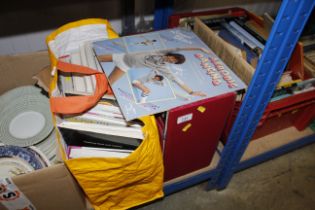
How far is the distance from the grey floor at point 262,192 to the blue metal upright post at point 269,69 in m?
0.32

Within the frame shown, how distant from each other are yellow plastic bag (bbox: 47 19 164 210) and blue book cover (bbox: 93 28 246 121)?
0.22ft

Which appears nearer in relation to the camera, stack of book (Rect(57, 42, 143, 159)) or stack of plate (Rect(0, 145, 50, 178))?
stack of book (Rect(57, 42, 143, 159))

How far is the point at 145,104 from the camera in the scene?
28.1 inches

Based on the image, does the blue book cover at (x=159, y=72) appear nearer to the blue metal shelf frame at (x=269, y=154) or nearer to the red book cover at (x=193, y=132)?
the red book cover at (x=193, y=132)

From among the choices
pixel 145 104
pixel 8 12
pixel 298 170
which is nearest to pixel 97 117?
pixel 145 104

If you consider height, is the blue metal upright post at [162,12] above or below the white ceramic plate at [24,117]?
above

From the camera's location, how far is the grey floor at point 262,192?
4.30 feet

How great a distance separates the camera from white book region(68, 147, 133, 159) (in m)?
0.73

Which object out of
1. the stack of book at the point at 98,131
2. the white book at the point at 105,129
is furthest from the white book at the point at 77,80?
the white book at the point at 105,129

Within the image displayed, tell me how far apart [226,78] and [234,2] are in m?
1.02

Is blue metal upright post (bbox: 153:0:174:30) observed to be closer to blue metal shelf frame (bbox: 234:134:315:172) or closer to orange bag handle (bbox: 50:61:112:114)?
orange bag handle (bbox: 50:61:112:114)

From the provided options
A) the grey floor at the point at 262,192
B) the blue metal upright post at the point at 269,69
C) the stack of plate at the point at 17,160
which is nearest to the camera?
the blue metal upright post at the point at 269,69

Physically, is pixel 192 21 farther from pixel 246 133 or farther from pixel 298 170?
pixel 298 170

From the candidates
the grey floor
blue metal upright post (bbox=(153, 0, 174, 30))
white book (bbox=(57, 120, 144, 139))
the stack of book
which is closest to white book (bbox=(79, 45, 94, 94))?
the stack of book
